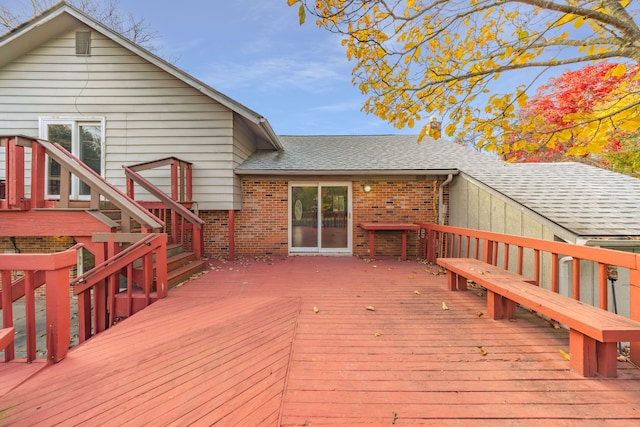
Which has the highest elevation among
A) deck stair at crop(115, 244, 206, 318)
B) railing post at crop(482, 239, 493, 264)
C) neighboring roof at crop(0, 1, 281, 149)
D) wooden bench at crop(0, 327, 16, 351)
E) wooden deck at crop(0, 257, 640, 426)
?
neighboring roof at crop(0, 1, 281, 149)

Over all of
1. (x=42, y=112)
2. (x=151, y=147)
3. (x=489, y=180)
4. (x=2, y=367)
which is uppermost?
(x=42, y=112)

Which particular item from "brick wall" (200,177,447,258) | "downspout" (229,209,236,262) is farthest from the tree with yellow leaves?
"downspout" (229,209,236,262)

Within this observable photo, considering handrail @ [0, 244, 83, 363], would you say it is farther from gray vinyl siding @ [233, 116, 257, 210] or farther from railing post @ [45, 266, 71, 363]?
gray vinyl siding @ [233, 116, 257, 210]

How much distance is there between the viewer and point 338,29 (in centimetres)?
375

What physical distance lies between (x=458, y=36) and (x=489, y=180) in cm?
349

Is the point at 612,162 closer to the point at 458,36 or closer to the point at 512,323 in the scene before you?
the point at 458,36

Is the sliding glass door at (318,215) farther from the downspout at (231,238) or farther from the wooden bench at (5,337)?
the wooden bench at (5,337)

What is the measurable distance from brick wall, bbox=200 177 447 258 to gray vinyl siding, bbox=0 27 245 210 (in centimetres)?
→ 79

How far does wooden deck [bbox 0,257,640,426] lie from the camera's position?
1.75 meters

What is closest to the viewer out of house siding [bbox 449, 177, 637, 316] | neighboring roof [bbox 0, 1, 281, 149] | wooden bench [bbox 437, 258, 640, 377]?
wooden bench [bbox 437, 258, 640, 377]

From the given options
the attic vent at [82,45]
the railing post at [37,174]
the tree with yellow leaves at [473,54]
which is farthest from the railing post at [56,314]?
the attic vent at [82,45]

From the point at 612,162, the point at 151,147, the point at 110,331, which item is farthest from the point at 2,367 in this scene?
the point at 612,162

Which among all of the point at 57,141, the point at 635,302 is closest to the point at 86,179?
the point at 57,141

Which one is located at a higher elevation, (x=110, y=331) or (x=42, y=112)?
(x=42, y=112)
